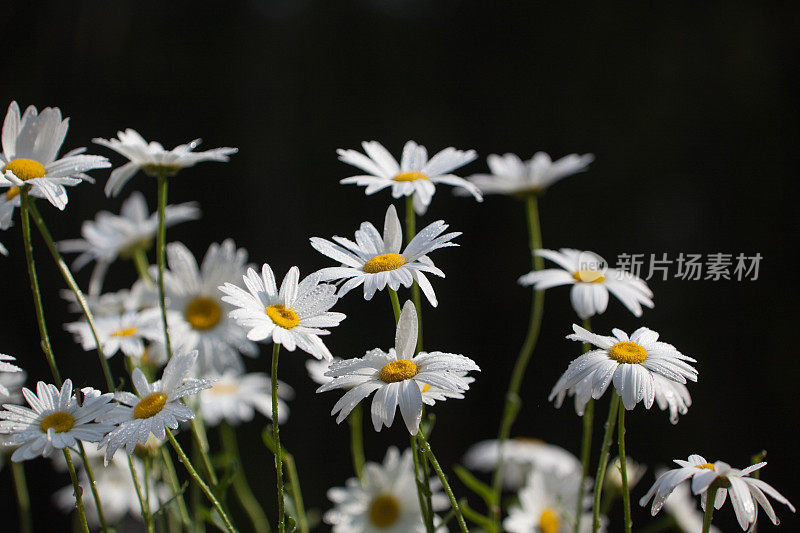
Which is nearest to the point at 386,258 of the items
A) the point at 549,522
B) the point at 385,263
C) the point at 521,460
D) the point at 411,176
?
the point at 385,263

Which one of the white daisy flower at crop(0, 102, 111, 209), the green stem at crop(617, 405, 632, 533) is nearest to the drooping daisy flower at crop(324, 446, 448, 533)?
the green stem at crop(617, 405, 632, 533)

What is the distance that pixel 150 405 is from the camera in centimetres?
41

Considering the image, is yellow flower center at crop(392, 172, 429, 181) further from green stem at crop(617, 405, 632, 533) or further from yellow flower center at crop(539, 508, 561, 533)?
yellow flower center at crop(539, 508, 561, 533)

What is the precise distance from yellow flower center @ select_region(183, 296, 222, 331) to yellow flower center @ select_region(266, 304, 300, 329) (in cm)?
17

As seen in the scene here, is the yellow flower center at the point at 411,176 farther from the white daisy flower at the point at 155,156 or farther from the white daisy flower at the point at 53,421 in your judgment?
the white daisy flower at the point at 53,421

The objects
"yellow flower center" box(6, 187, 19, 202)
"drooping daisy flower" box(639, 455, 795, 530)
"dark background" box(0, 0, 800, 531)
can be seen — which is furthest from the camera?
"dark background" box(0, 0, 800, 531)

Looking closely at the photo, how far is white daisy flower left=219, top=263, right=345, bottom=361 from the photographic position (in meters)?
0.38

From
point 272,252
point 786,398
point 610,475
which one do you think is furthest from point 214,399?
point 786,398

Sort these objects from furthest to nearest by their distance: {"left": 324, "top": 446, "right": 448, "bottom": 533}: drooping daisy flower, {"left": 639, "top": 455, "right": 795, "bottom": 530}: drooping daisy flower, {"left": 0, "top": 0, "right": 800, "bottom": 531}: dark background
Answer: {"left": 0, "top": 0, "right": 800, "bottom": 531}: dark background → {"left": 324, "top": 446, "right": 448, "bottom": 533}: drooping daisy flower → {"left": 639, "top": 455, "right": 795, "bottom": 530}: drooping daisy flower

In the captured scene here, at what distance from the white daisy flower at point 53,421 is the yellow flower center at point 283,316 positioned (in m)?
0.10

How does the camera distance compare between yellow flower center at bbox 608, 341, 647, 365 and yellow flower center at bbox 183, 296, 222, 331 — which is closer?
yellow flower center at bbox 608, 341, 647, 365

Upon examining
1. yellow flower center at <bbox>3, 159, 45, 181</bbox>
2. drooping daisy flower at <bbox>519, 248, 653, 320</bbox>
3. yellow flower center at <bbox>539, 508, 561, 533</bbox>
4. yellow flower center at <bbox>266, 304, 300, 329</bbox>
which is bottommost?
yellow flower center at <bbox>539, 508, 561, 533</bbox>

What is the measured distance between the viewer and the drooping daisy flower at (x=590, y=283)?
0.48 m

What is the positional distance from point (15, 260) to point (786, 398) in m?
1.46
